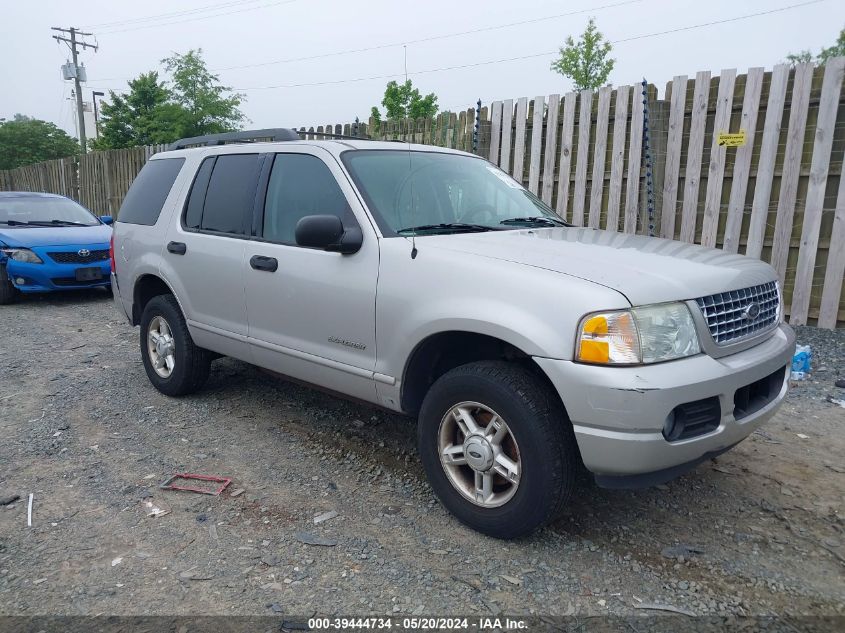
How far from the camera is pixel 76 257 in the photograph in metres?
8.86

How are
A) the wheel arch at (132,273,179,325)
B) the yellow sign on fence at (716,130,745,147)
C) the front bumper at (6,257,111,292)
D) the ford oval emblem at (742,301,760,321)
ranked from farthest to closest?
the front bumper at (6,257,111,292), the yellow sign on fence at (716,130,745,147), the wheel arch at (132,273,179,325), the ford oval emblem at (742,301,760,321)

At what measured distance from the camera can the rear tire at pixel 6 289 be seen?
8.74m

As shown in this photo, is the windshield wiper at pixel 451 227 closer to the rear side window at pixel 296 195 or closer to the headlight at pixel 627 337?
the rear side window at pixel 296 195

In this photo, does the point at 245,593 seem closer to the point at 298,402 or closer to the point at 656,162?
the point at 298,402

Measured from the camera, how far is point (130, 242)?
201 inches

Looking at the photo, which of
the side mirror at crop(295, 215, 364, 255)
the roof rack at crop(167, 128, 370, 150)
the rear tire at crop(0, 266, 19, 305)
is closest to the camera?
the side mirror at crop(295, 215, 364, 255)

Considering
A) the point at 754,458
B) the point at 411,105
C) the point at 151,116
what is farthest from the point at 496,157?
the point at 151,116

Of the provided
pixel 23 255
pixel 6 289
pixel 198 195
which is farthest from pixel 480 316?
pixel 6 289

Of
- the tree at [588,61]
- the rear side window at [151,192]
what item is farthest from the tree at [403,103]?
the rear side window at [151,192]

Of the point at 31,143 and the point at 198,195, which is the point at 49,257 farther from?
the point at 31,143

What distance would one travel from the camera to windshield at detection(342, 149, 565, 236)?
3498 mm

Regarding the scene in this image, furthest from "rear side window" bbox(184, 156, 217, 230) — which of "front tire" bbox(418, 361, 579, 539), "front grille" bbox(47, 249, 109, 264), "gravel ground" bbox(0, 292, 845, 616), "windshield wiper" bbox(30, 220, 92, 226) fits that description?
"windshield wiper" bbox(30, 220, 92, 226)

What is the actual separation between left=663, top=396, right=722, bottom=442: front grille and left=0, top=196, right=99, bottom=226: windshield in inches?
387

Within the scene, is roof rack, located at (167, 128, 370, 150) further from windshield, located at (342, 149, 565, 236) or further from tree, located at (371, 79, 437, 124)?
tree, located at (371, 79, 437, 124)
